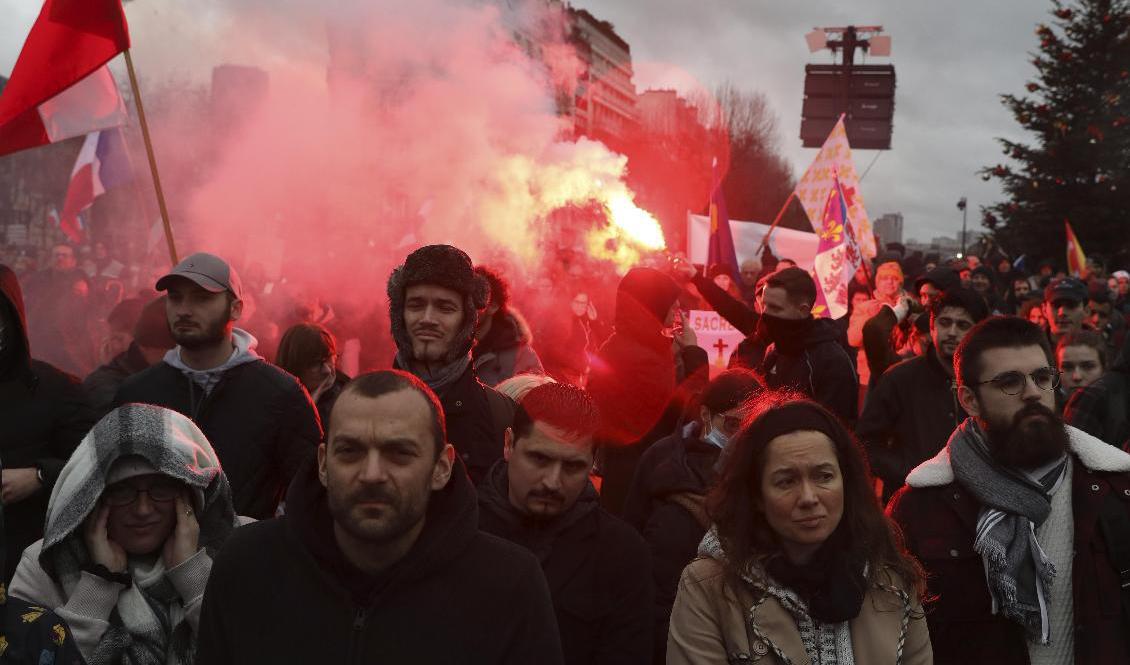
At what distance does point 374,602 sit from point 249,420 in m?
1.93

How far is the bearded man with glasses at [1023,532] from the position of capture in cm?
301

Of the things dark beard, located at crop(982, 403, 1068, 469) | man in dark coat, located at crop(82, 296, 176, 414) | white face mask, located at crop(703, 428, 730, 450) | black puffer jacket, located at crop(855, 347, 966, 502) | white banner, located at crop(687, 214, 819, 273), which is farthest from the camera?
white banner, located at crop(687, 214, 819, 273)

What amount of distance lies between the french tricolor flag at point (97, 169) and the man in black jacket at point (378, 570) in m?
10.7

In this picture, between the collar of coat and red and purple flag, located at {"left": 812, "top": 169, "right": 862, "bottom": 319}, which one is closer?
the collar of coat

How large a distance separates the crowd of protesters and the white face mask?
0.01 metres

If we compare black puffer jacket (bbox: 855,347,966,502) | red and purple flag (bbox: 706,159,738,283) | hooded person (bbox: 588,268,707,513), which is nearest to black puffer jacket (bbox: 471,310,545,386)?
hooded person (bbox: 588,268,707,513)

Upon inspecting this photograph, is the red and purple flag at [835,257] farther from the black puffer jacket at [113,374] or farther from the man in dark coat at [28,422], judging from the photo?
the man in dark coat at [28,422]

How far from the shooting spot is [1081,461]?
315 cm

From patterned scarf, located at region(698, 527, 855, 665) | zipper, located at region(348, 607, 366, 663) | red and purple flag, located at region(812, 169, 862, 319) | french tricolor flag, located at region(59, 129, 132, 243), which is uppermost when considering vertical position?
french tricolor flag, located at region(59, 129, 132, 243)

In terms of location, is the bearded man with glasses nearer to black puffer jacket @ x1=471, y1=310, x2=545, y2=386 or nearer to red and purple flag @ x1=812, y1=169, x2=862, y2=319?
black puffer jacket @ x1=471, y1=310, x2=545, y2=386

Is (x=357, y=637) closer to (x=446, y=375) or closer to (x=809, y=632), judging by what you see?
(x=809, y=632)

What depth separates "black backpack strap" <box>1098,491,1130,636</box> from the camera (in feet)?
9.86

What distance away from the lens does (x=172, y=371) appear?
4.15m

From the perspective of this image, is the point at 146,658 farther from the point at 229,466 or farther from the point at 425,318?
the point at 425,318
